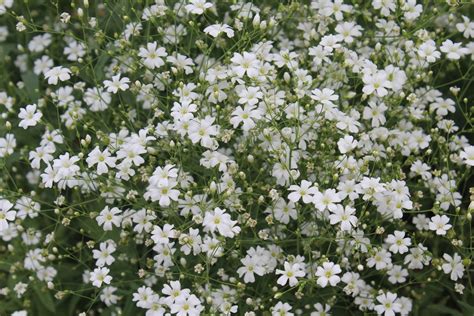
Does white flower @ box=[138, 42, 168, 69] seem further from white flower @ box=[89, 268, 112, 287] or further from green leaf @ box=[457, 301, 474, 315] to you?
green leaf @ box=[457, 301, 474, 315]

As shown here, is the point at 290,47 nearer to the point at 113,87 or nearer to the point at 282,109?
the point at 282,109

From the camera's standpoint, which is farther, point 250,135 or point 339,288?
point 339,288

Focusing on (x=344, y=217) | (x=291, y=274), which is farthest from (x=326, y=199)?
(x=291, y=274)

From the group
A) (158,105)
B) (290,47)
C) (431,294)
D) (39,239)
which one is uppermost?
(290,47)

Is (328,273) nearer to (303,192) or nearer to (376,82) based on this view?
(303,192)

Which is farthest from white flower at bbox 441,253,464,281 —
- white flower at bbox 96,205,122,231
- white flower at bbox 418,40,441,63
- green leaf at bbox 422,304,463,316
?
white flower at bbox 96,205,122,231

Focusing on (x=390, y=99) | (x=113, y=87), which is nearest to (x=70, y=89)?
(x=113, y=87)
